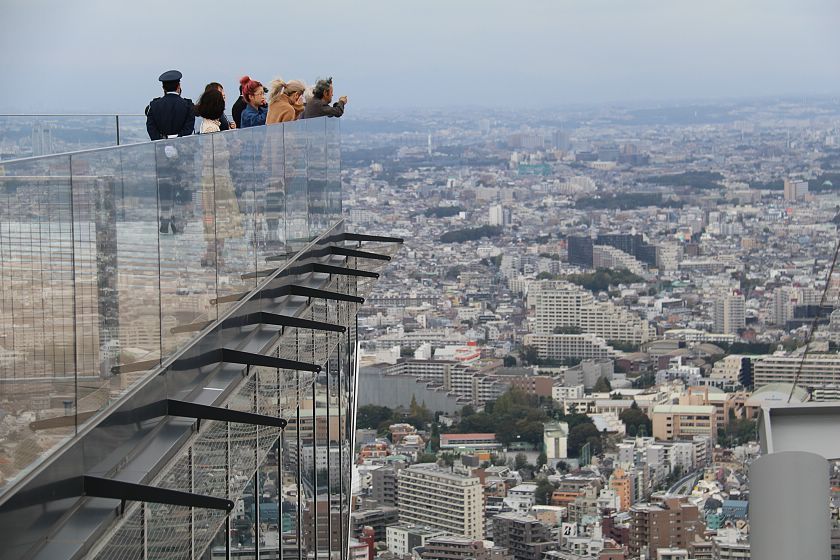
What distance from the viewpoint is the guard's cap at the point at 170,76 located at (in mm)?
4895

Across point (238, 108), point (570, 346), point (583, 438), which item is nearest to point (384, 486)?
point (583, 438)

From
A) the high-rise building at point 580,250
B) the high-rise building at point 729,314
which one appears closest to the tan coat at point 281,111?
the high-rise building at point 729,314

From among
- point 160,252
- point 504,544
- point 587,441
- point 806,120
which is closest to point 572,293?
point 587,441

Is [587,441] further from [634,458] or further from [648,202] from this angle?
[648,202]

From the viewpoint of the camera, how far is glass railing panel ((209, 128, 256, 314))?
3.41 meters

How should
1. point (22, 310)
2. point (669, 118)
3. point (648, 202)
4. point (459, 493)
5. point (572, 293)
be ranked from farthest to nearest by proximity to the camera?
point (669, 118) < point (648, 202) < point (572, 293) < point (459, 493) < point (22, 310)

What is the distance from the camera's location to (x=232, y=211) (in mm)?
3707

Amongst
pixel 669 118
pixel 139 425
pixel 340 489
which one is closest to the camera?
pixel 139 425

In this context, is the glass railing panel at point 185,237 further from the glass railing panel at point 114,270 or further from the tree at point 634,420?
the tree at point 634,420

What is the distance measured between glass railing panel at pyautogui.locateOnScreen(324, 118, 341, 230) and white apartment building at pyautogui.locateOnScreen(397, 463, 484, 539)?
16.1m

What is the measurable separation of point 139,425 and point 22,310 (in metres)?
0.63

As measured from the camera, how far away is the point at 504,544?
24.4 metres

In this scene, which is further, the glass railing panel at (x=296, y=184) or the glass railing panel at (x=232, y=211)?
the glass railing panel at (x=296, y=184)

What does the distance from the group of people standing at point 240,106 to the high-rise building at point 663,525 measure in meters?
13.9
